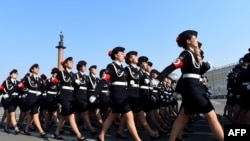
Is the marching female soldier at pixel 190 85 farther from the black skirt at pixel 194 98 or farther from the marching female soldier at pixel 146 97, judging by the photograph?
the marching female soldier at pixel 146 97

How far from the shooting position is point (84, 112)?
10.2m

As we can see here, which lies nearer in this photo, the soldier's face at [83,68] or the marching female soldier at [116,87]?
the marching female soldier at [116,87]

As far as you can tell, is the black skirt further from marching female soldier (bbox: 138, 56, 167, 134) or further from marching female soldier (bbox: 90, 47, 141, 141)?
marching female soldier (bbox: 138, 56, 167, 134)

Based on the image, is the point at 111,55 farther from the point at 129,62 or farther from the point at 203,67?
the point at 203,67

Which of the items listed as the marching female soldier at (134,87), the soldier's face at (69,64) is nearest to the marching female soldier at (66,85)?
the soldier's face at (69,64)

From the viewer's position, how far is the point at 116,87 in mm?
7402

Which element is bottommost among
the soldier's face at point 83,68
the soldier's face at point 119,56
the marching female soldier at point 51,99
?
the marching female soldier at point 51,99

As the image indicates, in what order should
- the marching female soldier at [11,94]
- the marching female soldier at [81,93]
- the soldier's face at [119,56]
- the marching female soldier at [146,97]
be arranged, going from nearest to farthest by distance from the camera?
the soldier's face at [119,56] < the marching female soldier at [146,97] < the marching female soldier at [81,93] < the marching female soldier at [11,94]

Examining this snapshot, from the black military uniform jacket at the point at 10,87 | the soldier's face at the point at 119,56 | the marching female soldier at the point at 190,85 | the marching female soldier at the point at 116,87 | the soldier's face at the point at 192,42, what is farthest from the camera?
the black military uniform jacket at the point at 10,87

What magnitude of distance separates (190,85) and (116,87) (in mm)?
2085

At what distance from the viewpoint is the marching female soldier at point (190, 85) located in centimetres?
552

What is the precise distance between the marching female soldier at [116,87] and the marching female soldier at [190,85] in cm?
152

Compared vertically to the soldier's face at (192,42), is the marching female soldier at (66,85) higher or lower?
lower

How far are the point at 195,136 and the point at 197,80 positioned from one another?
3.94m
